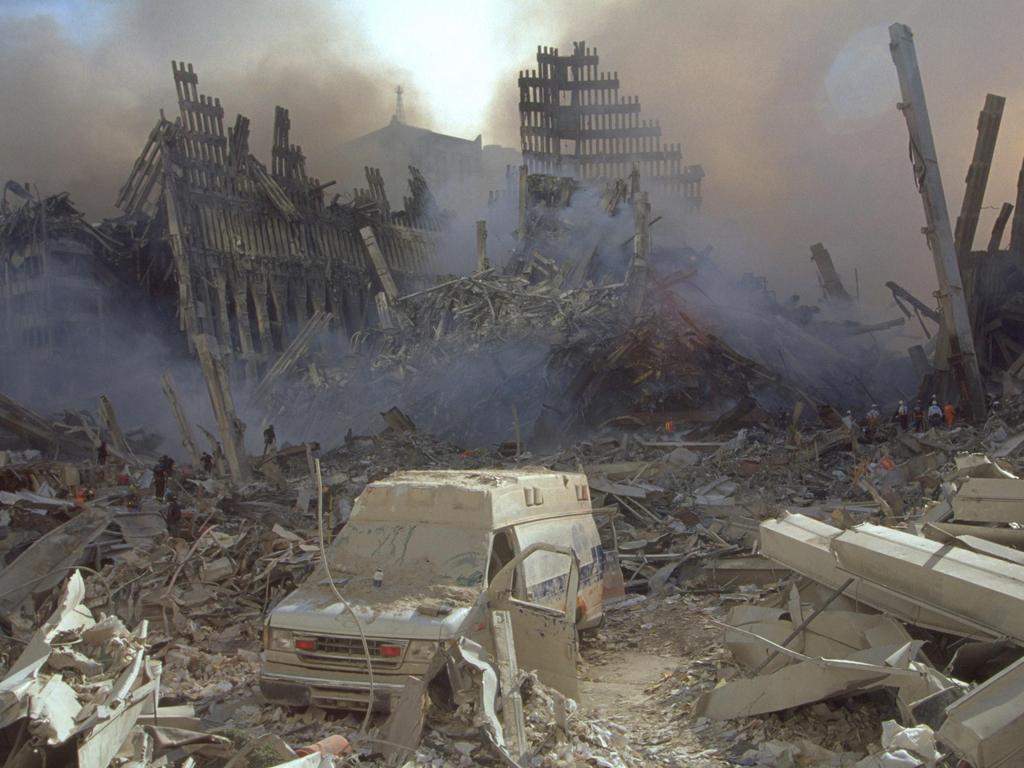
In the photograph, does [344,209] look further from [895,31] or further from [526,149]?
[895,31]

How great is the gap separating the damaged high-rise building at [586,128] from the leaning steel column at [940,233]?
65.8 ft

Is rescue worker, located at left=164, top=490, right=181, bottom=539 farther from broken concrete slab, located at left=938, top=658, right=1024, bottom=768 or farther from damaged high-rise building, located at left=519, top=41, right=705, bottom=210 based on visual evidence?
damaged high-rise building, located at left=519, top=41, right=705, bottom=210

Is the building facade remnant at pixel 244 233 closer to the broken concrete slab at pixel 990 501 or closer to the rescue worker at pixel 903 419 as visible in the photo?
the rescue worker at pixel 903 419

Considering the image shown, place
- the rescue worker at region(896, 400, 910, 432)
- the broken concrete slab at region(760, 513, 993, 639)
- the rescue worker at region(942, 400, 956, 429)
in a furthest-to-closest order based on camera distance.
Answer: the rescue worker at region(896, 400, 910, 432) < the rescue worker at region(942, 400, 956, 429) < the broken concrete slab at region(760, 513, 993, 639)

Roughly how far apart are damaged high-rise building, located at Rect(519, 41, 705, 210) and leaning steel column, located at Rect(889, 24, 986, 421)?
20.1 m

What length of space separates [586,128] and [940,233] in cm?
2298

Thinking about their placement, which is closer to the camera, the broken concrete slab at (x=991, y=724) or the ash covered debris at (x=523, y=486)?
the broken concrete slab at (x=991, y=724)

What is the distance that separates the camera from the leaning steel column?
1894 cm

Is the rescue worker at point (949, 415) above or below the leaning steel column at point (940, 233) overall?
below

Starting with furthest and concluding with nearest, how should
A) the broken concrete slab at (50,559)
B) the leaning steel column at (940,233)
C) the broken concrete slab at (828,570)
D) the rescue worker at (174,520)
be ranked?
the leaning steel column at (940,233) < the rescue worker at (174,520) < the broken concrete slab at (50,559) < the broken concrete slab at (828,570)

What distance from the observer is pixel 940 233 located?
62.7 ft

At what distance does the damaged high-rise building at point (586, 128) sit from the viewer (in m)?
39.4

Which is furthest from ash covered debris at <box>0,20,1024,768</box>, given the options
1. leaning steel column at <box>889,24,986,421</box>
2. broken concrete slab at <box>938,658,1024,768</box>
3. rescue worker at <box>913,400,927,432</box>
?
rescue worker at <box>913,400,927,432</box>

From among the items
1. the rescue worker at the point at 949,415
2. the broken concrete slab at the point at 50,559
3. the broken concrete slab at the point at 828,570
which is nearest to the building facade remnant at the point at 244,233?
the broken concrete slab at the point at 50,559
